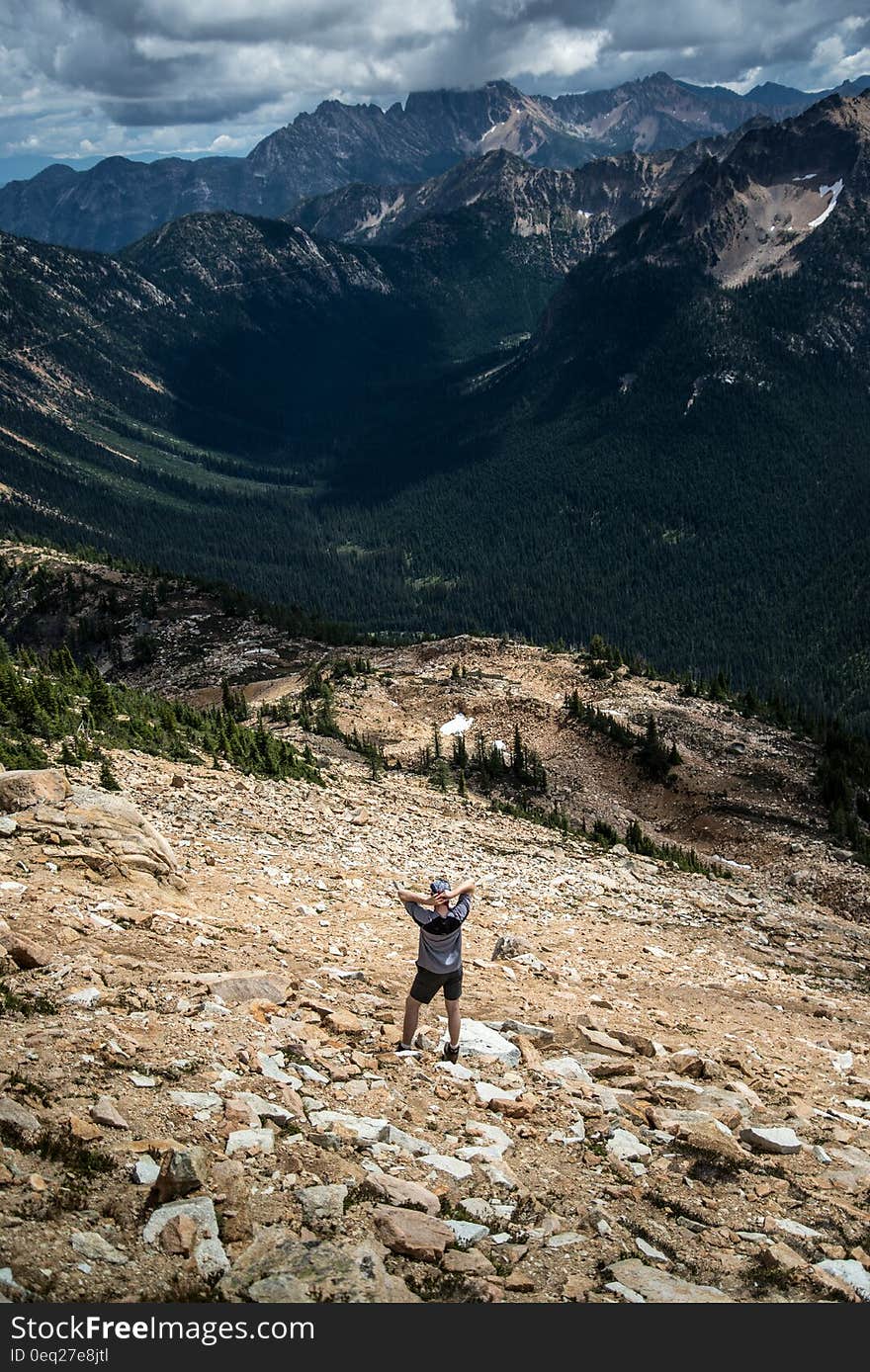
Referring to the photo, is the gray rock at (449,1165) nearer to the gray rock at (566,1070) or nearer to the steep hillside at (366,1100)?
the steep hillside at (366,1100)

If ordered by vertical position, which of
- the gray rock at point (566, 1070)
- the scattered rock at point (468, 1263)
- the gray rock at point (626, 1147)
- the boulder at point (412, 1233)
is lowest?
the gray rock at point (566, 1070)

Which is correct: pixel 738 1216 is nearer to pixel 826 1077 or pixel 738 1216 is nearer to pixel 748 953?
pixel 826 1077

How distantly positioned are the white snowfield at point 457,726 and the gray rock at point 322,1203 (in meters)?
49.8

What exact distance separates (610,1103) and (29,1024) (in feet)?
31.3

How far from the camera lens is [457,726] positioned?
207ft

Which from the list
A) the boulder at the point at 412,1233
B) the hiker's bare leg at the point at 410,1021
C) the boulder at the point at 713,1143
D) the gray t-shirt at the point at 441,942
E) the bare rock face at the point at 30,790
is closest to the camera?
the boulder at the point at 412,1233

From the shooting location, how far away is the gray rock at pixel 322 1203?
12.1 meters

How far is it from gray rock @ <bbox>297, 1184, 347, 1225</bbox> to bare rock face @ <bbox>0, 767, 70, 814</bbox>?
15.5 metres

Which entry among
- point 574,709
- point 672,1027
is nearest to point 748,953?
point 672,1027

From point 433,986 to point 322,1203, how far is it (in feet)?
19.8

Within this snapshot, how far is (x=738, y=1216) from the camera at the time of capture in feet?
45.2

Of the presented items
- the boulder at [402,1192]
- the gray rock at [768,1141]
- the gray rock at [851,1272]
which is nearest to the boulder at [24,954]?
the boulder at [402,1192]

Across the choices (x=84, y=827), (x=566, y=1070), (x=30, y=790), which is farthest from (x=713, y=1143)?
(x=30, y=790)

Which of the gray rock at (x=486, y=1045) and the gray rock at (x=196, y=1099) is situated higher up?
the gray rock at (x=196, y=1099)
